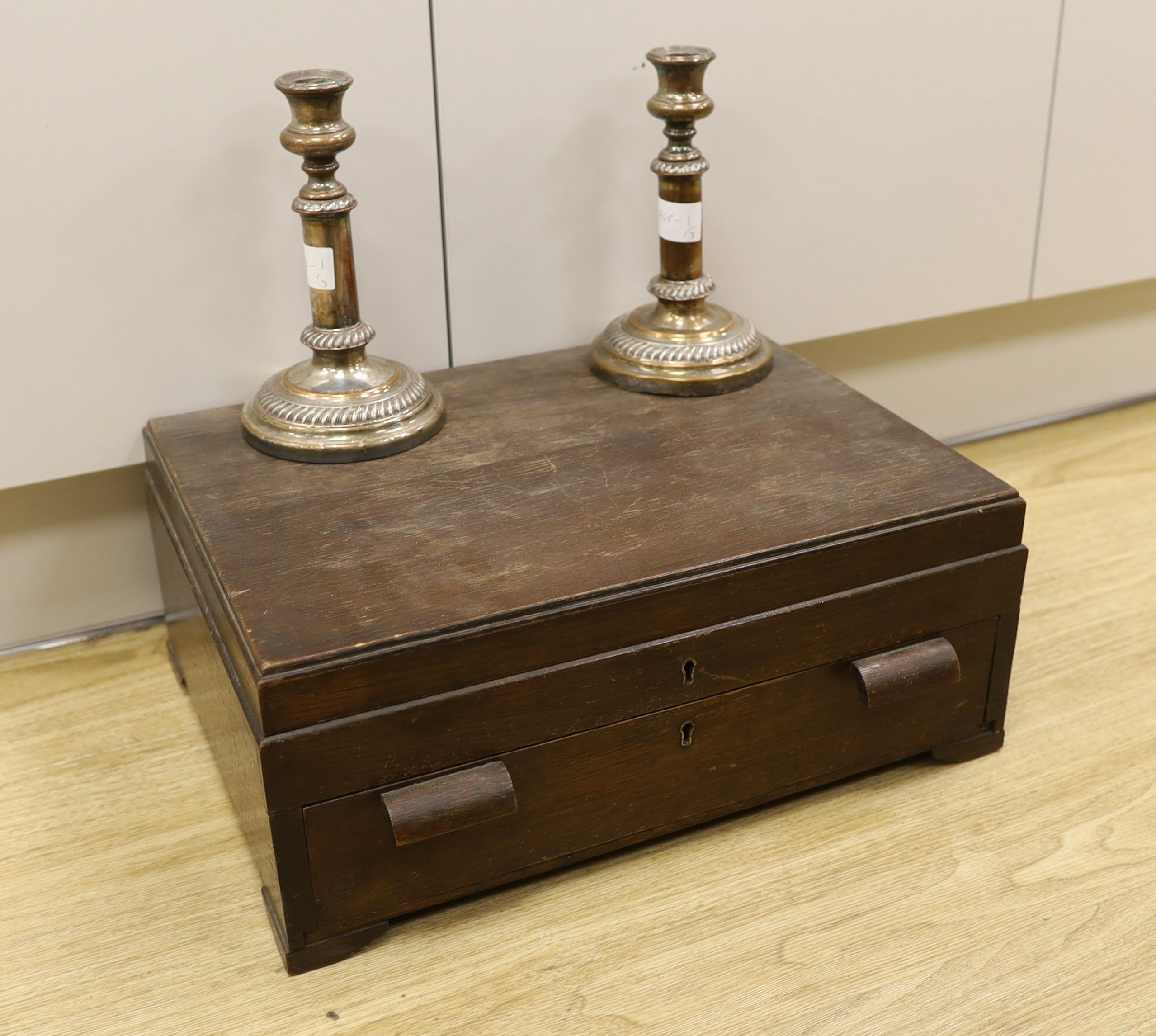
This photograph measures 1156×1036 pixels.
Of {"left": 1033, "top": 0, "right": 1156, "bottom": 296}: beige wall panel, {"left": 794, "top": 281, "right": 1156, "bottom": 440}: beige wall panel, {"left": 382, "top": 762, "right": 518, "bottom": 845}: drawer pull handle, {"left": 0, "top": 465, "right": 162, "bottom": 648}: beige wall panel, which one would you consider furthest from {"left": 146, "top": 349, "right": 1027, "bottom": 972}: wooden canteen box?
{"left": 1033, "top": 0, "right": 1156, "bottom": 296}: beige wall panel

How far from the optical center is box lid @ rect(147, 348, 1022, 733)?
2.72ft

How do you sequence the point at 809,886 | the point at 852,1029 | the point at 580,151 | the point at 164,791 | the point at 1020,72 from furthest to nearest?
the point at 1020,72 → the point at 580,151 → the point at 164,791 → the point at 809,886 → the point at 852,1029

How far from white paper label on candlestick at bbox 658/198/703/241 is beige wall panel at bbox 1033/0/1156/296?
509 millimetres

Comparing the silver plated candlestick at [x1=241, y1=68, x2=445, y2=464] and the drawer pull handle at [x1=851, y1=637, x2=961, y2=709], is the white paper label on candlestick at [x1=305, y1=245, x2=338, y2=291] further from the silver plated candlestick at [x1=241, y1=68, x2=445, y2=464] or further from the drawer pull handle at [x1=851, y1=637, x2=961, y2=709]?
the drawer pull handle at [x1=851, y1=637, x2=961, y2=709]

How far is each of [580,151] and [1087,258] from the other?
2.17ft

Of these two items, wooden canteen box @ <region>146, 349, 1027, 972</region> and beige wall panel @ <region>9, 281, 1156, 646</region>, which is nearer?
wooden canteen box @ <region>146, 349, 1027, 972</region>

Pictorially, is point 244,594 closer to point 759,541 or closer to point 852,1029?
point 759,541

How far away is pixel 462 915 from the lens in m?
0.92

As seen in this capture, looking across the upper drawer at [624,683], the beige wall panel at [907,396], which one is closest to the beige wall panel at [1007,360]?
the beige wall panel at [907,396]

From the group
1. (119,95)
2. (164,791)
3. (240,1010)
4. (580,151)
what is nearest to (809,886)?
(240,1010)

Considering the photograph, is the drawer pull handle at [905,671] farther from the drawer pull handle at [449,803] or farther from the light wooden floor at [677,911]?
the drawer pull handle at [449,803]

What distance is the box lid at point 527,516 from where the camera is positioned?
83 centimetres

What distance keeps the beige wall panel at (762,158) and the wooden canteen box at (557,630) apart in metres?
0.21

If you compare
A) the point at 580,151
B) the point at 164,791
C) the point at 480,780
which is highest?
the point at 580,151
